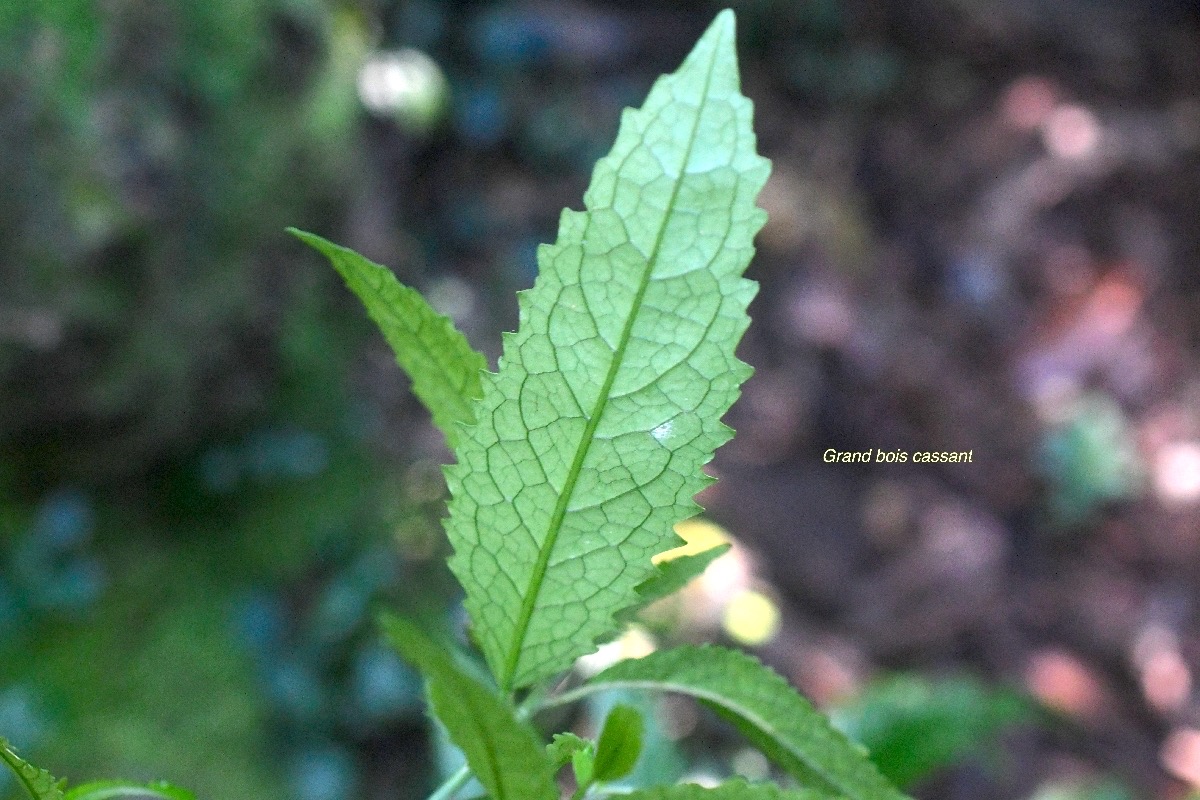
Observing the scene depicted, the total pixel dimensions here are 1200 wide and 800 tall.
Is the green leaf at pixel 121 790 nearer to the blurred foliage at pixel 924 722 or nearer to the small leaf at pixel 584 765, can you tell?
the small leaf at pixel 584 765

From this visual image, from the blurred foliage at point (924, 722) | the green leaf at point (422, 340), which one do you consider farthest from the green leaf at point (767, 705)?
the blurred foliage at point (924, 722)

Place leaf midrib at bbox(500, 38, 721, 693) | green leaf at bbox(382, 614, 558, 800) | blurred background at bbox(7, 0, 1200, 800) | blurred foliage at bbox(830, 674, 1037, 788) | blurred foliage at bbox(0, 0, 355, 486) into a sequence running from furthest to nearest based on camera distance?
1. blurred background at bbox(7, 0, 1200, 800)
2. blurred foliage at bbox(0, 0, 355, 486)
3. blurred foliage at bbox(830, 674, 1037, 788)
4. leaf midrib at bbox(500, 38, 721, 693)
5. green leaf at bbox(382, 614, 558, 800)

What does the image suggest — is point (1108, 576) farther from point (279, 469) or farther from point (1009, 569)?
point (279, 469)

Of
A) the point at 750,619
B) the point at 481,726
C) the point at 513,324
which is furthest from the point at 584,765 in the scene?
the point at 513,324

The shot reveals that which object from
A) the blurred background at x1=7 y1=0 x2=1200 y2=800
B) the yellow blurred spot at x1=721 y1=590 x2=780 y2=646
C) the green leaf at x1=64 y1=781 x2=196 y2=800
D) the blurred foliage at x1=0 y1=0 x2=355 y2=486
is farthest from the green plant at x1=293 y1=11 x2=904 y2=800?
the yellow blurred spot at x1=721 y1=590 x2=780 y2=646

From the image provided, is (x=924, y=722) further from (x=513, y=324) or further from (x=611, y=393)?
(x=513, y=324)

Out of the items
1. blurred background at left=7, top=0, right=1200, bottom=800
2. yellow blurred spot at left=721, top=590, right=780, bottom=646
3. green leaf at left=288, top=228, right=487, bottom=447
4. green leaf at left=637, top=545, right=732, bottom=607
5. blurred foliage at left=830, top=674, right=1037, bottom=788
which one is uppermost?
blurred background at left=7, top=0, right=1200, bottom=800

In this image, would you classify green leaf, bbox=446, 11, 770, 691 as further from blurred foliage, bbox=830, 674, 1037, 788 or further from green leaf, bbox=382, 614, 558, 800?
blurred foliage, bbox=830, 674, 1037, 788
